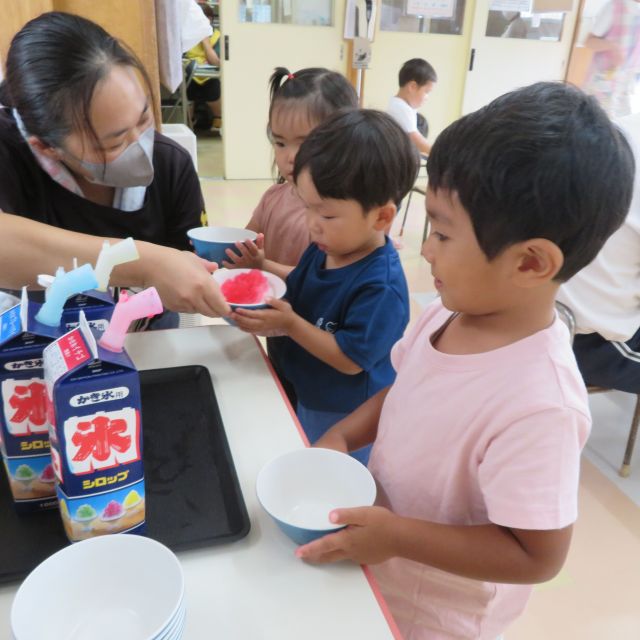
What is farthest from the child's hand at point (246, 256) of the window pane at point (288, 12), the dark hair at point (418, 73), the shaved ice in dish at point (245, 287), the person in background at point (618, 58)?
the window pane at point (288, 12)

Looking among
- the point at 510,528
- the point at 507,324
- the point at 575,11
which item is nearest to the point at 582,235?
the point at 507,324

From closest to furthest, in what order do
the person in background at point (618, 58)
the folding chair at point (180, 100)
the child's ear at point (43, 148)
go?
the child's ear at point (43, 148) < the person in background at point (618, 58) < the folding chair at point (180, 100)

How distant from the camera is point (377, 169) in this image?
107 centimetres

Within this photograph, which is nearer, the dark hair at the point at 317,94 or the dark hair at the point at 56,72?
the dark hair at the point at 56,72

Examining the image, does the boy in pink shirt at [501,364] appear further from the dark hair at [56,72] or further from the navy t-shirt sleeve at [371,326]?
the dark hair at [56,72]

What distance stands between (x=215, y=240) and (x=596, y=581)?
1308 mm

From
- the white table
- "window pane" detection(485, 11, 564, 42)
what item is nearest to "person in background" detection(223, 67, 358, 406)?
the white table

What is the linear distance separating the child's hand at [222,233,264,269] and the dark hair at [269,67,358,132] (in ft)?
1.13

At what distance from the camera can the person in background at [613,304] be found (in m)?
1.54

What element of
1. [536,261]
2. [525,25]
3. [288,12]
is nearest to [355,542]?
[536,261]

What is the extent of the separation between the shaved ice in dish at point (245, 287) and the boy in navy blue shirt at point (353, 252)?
11cm

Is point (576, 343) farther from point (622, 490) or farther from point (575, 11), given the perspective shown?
point (575, 11)

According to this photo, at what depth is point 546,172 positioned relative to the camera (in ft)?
1.92

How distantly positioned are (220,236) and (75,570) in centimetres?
90
